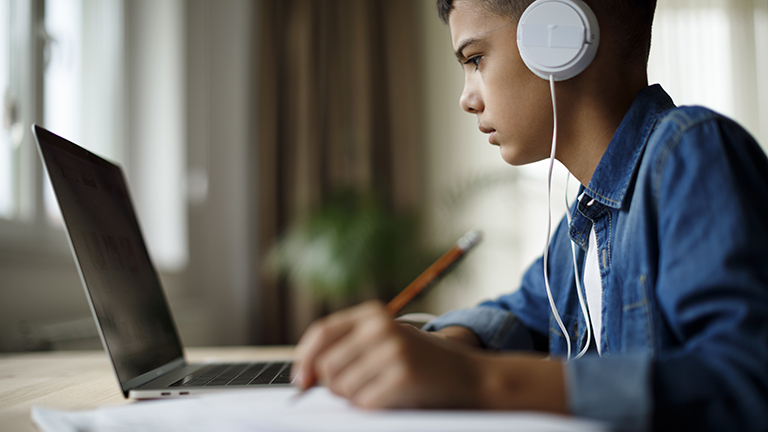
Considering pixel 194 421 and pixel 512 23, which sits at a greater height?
pixel 512 23

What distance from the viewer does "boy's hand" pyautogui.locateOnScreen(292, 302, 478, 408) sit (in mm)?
339

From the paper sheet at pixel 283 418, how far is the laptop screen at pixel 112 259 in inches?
7.8

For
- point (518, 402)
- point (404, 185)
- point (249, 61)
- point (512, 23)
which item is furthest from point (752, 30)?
point (518, 402)

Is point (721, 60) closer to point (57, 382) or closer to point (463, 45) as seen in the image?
point (463, 45)

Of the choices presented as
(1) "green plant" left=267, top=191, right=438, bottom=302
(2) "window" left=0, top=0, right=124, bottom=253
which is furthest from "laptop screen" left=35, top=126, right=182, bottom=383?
(1) "green plant" left=267, top=191, right=438, bottom=302

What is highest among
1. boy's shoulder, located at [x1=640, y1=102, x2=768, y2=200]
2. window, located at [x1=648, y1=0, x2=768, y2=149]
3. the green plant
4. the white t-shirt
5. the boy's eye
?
window, located at [x1=648, y1=0, x2=768, y2=149]

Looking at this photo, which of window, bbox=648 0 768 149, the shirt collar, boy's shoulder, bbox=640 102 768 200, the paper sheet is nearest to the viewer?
the paper sheet

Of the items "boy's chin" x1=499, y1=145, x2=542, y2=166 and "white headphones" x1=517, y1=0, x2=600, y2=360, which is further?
"boy's chin" x1=499, y1=145, x2=542, y2=166

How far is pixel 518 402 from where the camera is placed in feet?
1.13

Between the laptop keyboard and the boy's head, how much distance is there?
40cm

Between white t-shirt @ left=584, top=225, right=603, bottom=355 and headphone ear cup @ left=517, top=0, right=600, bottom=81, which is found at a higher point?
headphone ear cup @ left=517, top=0, right=600, bottom=81

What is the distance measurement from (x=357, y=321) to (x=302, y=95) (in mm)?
2584

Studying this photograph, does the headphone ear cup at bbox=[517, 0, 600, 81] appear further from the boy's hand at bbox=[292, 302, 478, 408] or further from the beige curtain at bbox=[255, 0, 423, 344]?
the beige curtain at bbox=[255, 0, 423, 344]

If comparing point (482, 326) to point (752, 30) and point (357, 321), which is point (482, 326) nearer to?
point (357, 321)
